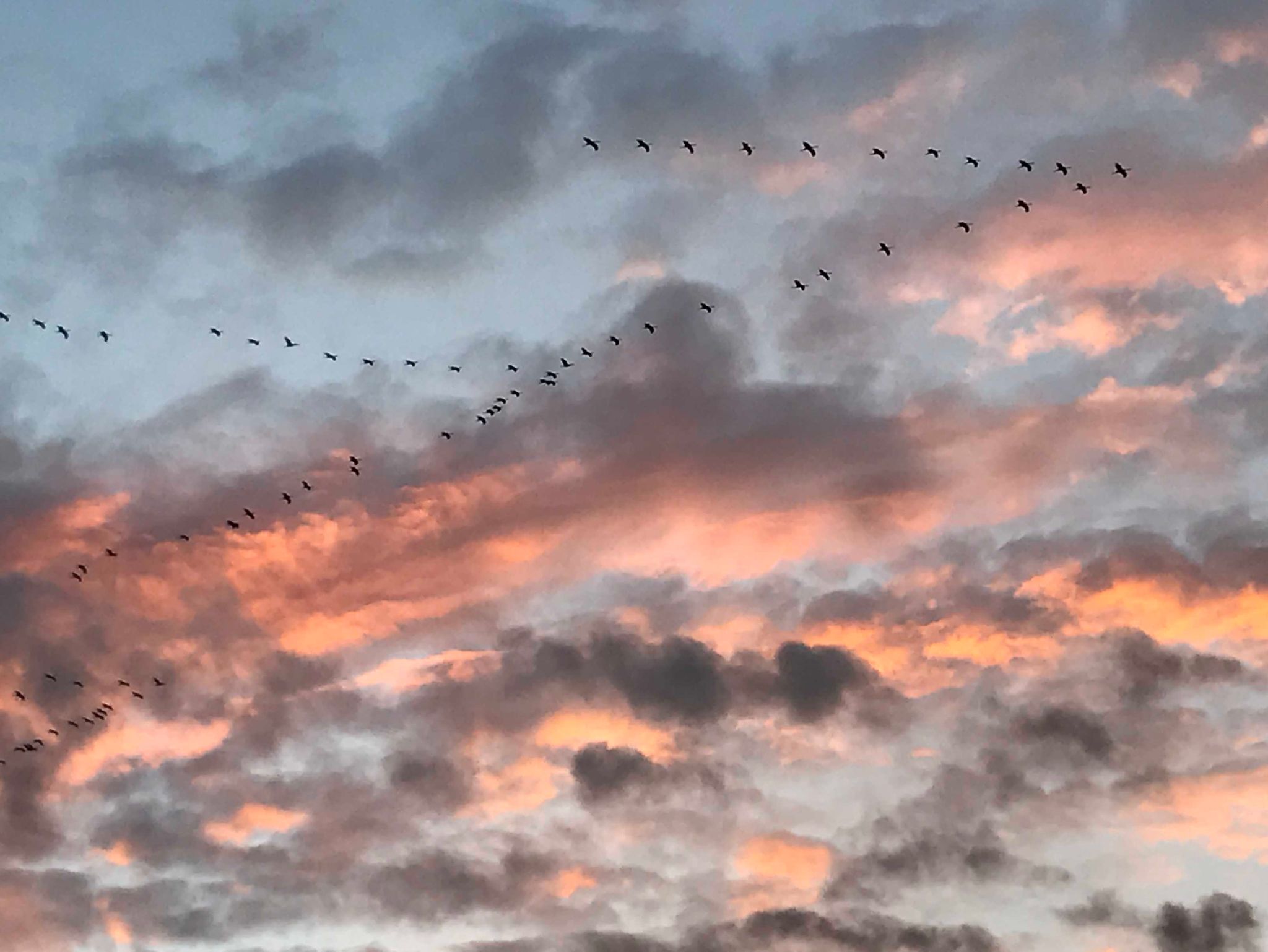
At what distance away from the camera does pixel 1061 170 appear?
655 ft

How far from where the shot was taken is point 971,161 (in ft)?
640

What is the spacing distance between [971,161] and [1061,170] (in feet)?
44.8
